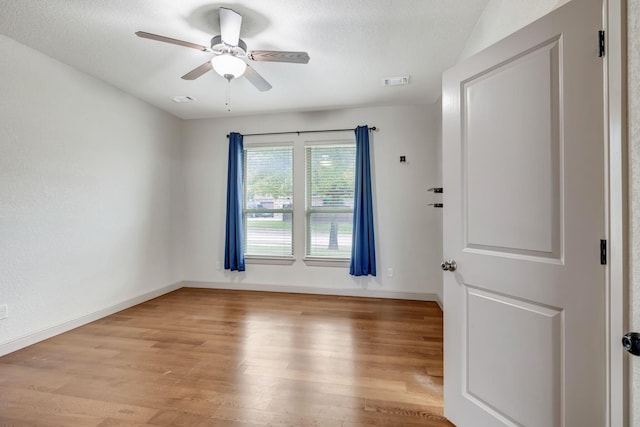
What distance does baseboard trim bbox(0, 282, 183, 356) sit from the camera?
7.96 ft

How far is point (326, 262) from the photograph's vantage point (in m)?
4.13

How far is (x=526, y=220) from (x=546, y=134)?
38cm

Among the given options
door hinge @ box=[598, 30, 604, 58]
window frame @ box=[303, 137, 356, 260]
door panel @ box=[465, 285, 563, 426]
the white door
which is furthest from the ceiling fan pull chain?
door panel @ box=[465, 285, 563, 426]

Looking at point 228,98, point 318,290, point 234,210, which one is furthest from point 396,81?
point 318,290

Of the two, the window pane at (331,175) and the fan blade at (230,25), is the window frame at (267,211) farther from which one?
the fan blade at (230,25)

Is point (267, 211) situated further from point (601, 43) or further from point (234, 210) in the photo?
point (601, 43)

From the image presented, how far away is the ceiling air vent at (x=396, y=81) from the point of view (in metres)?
3.12

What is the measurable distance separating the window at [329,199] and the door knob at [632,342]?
3.32 metres

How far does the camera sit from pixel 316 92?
137 inches

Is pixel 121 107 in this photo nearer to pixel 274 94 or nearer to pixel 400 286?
pixel 274 94

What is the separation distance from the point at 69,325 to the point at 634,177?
434 cm

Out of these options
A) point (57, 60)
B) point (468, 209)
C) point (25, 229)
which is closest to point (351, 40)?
point (468, 209)

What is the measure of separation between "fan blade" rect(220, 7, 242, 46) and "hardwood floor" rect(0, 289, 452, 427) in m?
2.57

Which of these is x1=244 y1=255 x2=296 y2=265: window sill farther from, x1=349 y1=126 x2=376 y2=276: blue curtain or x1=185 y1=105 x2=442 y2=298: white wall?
x1=349 y1=126 x2=376 y2=276: blue curtain
